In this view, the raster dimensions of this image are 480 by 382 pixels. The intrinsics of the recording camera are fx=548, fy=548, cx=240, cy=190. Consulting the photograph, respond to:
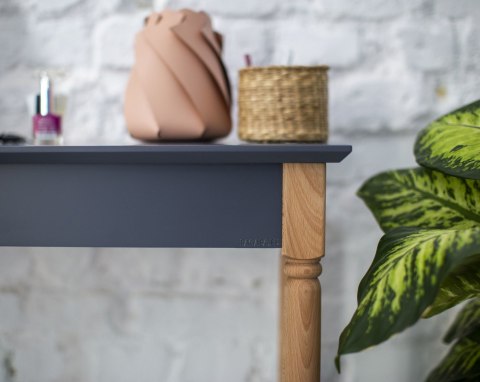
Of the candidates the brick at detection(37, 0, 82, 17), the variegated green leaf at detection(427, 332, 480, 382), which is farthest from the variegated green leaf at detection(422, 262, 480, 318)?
the brick at detection(37, 0, 82, 17)

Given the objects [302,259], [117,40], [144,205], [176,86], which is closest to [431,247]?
[302,259]

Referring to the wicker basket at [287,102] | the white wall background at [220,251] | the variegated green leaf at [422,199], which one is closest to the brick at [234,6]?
the white wall background at [220,251]

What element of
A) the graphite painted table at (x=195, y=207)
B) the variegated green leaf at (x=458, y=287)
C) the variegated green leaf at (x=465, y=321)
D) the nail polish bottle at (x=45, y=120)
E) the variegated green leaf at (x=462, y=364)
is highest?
the nail polish bottle at (x=45, y=120)

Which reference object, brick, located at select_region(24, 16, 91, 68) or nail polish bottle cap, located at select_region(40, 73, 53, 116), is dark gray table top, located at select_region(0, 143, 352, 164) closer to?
nail polish bottle cap, located at select_region(40, 73, 53, 116)

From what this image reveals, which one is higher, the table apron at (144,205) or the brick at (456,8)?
the brick at (456,8)

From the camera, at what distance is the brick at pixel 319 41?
126cm

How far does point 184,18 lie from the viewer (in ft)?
3.31

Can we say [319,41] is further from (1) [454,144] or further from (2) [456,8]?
(1) [454,144]

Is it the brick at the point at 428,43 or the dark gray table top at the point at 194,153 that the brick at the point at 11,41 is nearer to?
the dark gray table top at the point at 194,153

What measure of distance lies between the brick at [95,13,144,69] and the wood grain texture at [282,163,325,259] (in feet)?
2.12

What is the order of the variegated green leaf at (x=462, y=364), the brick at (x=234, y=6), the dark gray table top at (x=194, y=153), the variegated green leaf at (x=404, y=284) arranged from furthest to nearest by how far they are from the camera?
the brick at (x=234, y=6)
the variegated green leaf at (x=462, y=364)
the dark gray table top at (x=194, y=153)
the variegated green leaf at (x=404, y=284)

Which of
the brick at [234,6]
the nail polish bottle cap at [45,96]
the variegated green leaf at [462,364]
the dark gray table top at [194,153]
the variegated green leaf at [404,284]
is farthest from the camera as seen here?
the brick at [234,6]

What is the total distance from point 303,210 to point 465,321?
52cm

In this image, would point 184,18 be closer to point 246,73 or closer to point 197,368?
point 246,73
